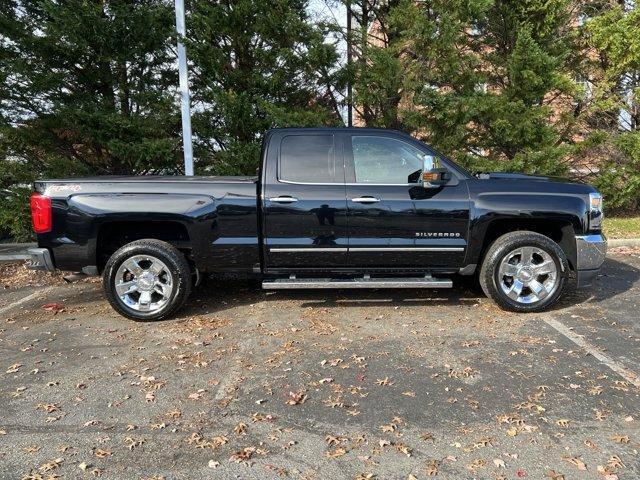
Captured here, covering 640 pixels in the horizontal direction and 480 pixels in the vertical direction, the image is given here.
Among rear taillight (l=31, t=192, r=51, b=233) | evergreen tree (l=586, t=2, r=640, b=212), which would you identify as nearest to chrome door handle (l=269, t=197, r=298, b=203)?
rear taillight (l=31, t=192, r=51, b=233)

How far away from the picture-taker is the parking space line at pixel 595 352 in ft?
11.8

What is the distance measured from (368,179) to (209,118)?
493cm

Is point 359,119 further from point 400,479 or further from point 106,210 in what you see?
point 400,479

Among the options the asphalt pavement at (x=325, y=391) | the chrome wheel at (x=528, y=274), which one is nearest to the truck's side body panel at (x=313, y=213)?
the chrome wheel at (x=528, y=274)

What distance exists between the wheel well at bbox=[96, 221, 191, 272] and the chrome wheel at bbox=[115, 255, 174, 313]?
33cm

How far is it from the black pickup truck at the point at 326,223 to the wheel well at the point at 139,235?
21 millimetres

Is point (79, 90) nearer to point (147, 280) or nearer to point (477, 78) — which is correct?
point (147, 280)

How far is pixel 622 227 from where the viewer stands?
29.9 ft

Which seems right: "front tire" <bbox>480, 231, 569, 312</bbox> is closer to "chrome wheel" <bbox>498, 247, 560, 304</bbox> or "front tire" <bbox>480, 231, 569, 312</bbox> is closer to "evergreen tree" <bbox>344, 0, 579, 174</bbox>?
"chrome wheel" <bbox>498, 247, 560, 304</bbox>

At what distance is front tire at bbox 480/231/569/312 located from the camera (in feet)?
Result: 16.1

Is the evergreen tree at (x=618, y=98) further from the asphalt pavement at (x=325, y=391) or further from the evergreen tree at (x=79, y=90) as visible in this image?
the evergreen tree at (x=79, y=90)

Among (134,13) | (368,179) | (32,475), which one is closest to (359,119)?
(134,13)

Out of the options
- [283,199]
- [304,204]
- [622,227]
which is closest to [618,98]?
[622,227]

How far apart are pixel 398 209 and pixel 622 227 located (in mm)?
6485
